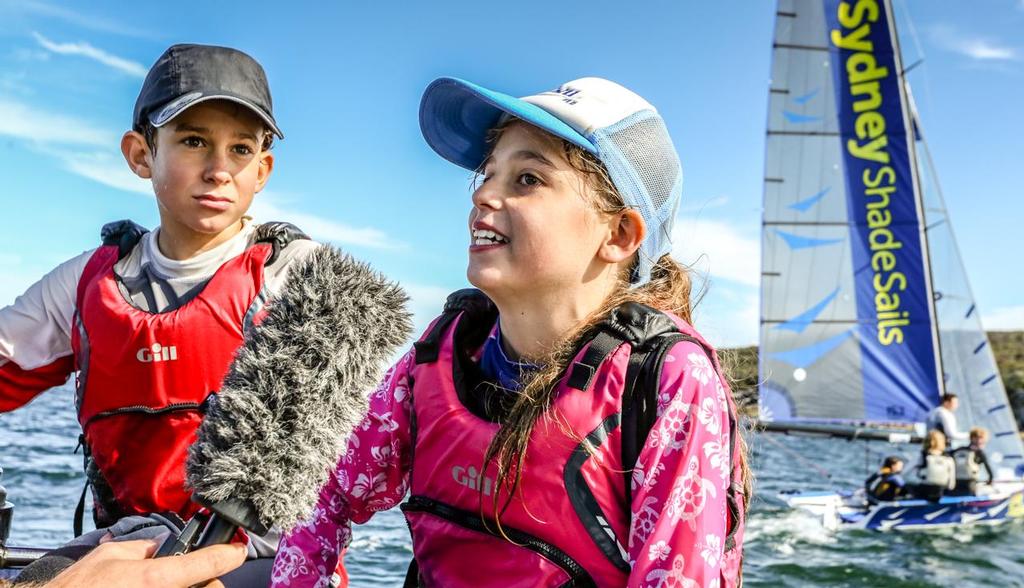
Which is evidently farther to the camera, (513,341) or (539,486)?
(513,341)

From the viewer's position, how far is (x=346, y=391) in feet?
5.47

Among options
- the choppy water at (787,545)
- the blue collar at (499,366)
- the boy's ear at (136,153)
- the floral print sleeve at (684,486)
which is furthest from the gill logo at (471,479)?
the choppy water at (787,545)

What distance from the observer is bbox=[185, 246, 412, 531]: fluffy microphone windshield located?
155cm

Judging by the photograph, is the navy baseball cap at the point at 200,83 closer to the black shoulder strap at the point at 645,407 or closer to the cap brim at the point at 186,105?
the cap brim at the point at 186,105

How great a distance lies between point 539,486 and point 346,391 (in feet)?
1.42

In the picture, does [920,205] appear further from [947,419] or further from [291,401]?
[291,401]

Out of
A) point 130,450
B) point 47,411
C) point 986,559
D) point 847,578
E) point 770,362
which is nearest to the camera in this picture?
point 130,450

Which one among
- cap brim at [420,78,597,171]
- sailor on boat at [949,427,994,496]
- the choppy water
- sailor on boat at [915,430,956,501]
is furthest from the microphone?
sailor on boat at [949,427,994,496]

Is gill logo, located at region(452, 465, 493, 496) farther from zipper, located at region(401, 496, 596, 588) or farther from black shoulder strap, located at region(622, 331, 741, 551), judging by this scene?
black shoulder strap, located at region(622, 331, 741, 551)

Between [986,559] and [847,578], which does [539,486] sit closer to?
[847,578]

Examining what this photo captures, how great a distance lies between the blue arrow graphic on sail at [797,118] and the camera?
1836 centimetres

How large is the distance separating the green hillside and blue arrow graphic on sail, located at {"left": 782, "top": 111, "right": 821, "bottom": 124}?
5068mm

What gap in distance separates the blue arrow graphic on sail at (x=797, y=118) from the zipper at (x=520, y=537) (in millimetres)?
18249

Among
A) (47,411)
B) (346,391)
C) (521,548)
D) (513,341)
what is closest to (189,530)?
(346,391)
